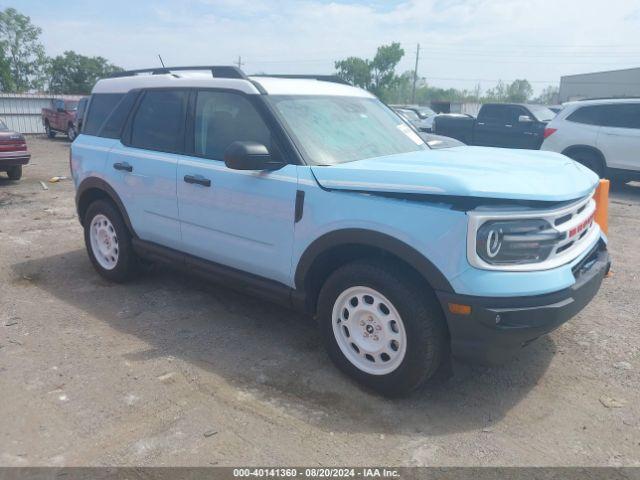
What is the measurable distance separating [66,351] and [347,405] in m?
2.14

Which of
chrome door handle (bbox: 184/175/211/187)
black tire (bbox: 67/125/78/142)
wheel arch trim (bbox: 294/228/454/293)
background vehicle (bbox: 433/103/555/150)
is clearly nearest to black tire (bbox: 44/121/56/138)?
black tire (bbox: 67/125/78/142)

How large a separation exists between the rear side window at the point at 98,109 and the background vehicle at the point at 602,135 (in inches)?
346

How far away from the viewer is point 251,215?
378 cm

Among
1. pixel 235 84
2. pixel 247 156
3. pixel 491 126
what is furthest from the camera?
pixel 491 126

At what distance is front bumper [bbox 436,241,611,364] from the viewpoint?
9.18 ft

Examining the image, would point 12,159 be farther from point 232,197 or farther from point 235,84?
point 232,197

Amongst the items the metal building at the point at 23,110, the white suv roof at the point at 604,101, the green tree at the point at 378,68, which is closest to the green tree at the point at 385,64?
the green tree at the point at 378,68

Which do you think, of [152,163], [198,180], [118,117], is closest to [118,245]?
[152,163]

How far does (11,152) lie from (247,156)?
1023 centimetres

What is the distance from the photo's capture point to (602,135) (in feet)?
34.1

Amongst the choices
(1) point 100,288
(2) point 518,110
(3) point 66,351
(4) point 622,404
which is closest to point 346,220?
(4) point 622,404

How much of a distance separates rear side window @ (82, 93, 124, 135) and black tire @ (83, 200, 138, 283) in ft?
2.43

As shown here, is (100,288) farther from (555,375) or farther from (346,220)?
(555,375)

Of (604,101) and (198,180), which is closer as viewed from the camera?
(198,180)
